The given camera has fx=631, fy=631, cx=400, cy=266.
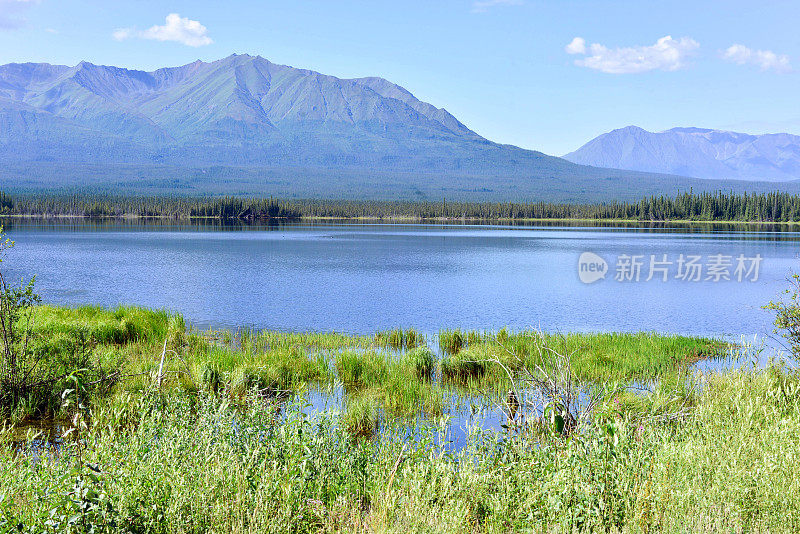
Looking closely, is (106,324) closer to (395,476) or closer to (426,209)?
(395,476)

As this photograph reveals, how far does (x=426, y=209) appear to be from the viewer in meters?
187

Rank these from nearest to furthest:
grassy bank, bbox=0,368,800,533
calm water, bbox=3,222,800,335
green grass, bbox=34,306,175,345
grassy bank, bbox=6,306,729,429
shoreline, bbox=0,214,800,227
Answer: grassy bank, bbox=0,368,800,533 → grassy bank, bbox=6,306,729,429 → green grass, bbox=34,306,175,345 → calm water, bbox=3,222,800,335 → shoreline, bbox=0,214,800,227

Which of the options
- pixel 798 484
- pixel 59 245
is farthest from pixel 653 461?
pixel 59 245

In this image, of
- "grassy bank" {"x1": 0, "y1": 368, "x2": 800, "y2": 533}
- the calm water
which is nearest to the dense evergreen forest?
the calm water

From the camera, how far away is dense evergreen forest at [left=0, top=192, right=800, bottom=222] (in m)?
149

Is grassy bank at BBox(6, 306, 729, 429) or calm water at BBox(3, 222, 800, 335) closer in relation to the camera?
grassy bank at BBox(6, 306, 729, 429)

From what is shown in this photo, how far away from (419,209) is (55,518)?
184028 millimetres

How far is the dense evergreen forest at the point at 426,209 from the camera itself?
148625mm

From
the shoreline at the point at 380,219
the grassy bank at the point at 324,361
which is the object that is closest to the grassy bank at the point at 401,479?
the grassy bank at the point at 324,361

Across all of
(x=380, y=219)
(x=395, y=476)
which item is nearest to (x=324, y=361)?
(x=395, y=476)

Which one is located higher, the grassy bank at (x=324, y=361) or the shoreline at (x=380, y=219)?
the shoreline at (x=380, y=219)

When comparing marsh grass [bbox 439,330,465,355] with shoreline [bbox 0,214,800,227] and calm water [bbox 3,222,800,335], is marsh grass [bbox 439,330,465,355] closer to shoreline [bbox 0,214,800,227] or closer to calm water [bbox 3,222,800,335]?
calm water [bbox 3,222,800,335]

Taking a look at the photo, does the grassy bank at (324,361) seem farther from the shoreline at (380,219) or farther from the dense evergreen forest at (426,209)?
the dense evergreen forest at (426,209)

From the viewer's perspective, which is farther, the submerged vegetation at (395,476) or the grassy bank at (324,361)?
the grassy bank at (324,361)
